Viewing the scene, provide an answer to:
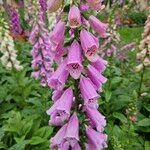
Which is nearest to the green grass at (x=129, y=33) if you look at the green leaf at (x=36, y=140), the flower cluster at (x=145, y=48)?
the flower cluster at (x=145, y=48)

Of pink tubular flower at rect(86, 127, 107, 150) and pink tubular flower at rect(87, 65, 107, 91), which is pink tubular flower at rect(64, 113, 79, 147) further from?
pink tubular flower at rect(87, 65, 107, 91)

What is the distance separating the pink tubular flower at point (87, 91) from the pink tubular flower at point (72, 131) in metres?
0.18

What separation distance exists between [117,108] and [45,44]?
1657 millimetres

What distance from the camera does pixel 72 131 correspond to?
308cm

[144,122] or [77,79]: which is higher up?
[77,79]

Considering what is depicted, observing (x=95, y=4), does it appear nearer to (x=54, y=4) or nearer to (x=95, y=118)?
(x=54, y=4)

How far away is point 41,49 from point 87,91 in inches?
169

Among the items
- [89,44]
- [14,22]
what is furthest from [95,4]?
[14,22]

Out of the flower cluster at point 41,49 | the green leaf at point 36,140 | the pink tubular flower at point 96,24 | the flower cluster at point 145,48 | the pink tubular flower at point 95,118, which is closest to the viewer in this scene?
the pink tubular flower at point 96,24

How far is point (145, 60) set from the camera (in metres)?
6.41

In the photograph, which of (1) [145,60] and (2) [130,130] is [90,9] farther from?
(1) [145,60]

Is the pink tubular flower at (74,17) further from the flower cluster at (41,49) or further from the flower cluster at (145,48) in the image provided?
the flower cluster at (41,49)

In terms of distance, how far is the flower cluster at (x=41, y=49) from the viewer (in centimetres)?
714

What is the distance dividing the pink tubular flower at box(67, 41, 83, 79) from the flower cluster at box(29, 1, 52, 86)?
4170 millimetres
